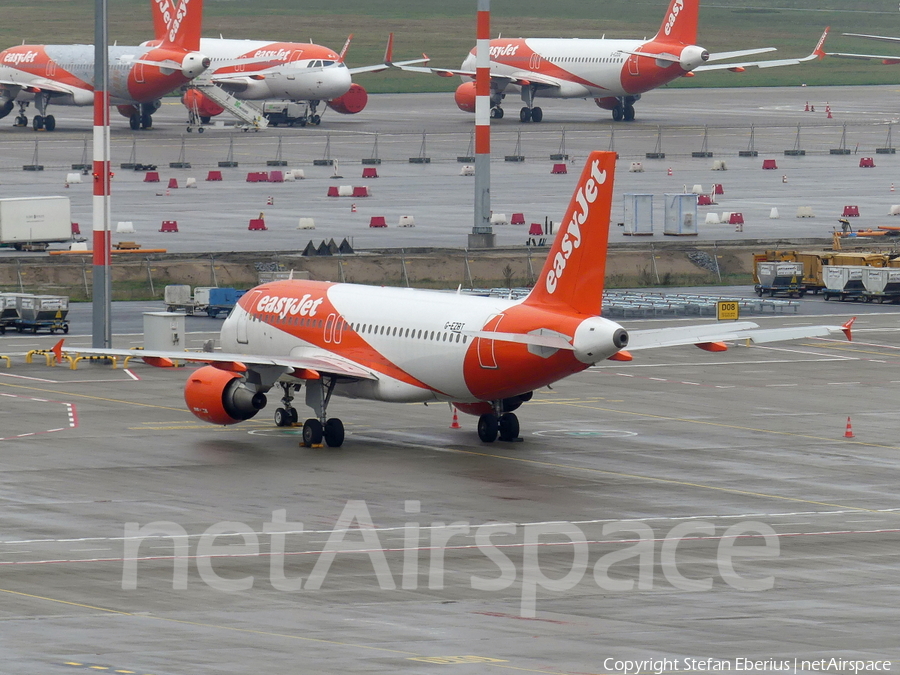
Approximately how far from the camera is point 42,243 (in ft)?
286

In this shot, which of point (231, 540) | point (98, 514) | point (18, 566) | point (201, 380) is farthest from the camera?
point (201, 380)

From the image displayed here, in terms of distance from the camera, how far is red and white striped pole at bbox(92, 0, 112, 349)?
202ft

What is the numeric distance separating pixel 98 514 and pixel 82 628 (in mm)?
10560

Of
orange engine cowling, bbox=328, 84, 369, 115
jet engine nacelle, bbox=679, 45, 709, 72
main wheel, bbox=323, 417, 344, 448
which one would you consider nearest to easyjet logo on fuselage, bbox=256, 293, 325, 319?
main wheel, bbox=323, 417, 344, 448

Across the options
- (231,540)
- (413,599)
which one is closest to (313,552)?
(231,540)

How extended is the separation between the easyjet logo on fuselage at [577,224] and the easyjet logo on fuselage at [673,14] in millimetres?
99332

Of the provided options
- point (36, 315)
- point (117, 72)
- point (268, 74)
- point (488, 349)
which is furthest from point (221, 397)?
point (268, 74)

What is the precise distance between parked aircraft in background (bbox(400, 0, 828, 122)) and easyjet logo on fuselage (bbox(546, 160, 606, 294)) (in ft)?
322

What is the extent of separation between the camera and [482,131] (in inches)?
3290

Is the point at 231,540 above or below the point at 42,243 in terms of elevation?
below

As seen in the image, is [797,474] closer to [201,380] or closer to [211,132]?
[201,380]

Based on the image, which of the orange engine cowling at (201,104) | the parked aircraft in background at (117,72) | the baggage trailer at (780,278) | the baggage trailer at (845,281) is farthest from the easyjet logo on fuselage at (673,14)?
the baggage trailer at (845,281)

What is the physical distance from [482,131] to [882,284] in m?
20.1

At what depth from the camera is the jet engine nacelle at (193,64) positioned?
5207 inches
